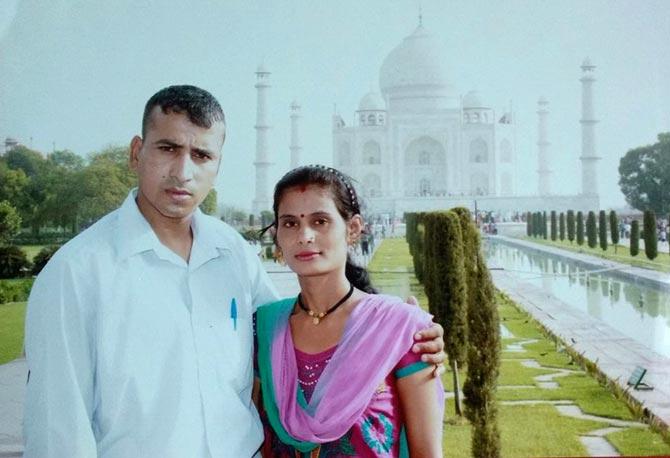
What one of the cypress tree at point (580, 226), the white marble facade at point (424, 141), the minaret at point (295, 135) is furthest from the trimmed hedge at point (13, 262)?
the cypress tree at point (580, 226)

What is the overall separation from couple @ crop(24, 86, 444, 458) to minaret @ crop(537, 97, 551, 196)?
Result: 2413 mm

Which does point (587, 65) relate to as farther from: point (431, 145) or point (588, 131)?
point (431, 145)

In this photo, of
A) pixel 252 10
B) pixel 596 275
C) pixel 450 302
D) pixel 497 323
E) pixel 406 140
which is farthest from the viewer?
pixel 406 140

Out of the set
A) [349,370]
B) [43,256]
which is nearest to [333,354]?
[349,370]

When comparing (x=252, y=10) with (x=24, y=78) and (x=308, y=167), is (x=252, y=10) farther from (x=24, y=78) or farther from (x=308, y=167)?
(x=308, y=167)

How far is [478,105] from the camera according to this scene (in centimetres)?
371

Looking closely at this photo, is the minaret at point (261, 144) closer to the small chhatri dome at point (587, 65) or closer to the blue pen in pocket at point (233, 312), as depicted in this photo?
the small chhatri dome at point (587, 65)

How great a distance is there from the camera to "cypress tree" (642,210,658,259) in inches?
131

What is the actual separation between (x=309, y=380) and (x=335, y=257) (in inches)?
8.7

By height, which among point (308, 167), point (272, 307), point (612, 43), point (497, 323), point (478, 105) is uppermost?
point (612, 43)

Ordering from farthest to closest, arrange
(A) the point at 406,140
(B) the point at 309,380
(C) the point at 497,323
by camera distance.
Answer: (A) the point at 406,140, (C) the point at 497,323, (B) the point at 309,380

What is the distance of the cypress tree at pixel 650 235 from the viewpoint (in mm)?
3320

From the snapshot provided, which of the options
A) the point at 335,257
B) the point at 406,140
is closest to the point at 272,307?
the point at 335,257

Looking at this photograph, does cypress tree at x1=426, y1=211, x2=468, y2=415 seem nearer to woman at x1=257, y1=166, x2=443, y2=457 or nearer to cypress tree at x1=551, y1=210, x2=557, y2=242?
cypress tree at x1=551, y1=210, x2=557, y2=242
